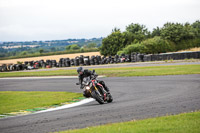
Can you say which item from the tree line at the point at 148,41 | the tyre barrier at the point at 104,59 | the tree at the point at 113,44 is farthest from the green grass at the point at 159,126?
the tree at the point at 113,44

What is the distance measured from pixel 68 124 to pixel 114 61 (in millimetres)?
42586

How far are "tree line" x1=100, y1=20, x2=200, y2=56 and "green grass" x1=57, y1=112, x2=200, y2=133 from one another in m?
49.7

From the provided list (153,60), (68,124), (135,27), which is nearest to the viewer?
(68,124)

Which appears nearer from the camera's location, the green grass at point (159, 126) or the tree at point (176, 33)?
the green grass at point (159, 126)

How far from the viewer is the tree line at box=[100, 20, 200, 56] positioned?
60.1 m

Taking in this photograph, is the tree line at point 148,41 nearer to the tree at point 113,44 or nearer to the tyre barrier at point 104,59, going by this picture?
the tree at point 113,44

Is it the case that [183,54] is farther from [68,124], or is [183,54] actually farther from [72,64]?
[68,124]

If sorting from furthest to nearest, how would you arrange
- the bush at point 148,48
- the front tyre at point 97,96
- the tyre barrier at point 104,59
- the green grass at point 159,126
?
the bush at point 148,48, the tyre barrier at point 104,59, the front tyre at point 97,96, the green grass at point 159,126

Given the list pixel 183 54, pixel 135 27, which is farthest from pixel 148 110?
pixel 135 27

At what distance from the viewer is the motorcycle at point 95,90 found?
1375cm

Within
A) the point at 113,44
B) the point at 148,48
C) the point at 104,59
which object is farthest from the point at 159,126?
the point at 113,44

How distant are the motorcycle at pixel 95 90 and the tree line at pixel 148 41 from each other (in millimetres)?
44403

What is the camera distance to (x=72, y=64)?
56.2 meters

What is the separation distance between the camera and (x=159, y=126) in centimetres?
777
